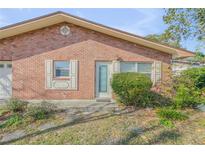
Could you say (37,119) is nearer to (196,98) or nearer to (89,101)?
(89,101)

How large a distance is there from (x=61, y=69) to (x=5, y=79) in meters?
3.23

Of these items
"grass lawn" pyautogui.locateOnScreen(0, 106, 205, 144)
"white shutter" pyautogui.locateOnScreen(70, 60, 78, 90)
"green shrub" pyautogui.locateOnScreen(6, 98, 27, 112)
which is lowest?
"grass lawn" pyautogui.locateOnScreen(0, 106, 205, 144)

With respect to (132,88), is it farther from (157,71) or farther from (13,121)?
(13,121)

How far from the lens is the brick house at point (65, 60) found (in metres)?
12.2

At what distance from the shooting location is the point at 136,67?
496 inches

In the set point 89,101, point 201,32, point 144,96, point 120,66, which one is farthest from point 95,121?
point 201,32

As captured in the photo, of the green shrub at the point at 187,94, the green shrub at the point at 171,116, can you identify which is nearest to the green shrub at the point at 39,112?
the green shrub at the point at 171,116

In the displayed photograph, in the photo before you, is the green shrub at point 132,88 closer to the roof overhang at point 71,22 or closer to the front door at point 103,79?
the front door at point 103,79

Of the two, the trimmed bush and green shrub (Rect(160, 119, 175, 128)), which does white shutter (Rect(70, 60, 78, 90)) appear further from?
green shrub (Rect(160, 119, 175, 128))

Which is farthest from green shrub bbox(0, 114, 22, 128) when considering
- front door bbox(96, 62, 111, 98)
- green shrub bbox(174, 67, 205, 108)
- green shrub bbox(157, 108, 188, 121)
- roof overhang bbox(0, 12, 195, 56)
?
green shrub bbox(174, 67, 205, 108)

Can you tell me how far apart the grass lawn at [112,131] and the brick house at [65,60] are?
416 cm

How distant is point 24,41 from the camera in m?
12.1

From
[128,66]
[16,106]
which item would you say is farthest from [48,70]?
[128,66]

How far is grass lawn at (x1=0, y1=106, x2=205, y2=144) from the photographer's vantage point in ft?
19.2
